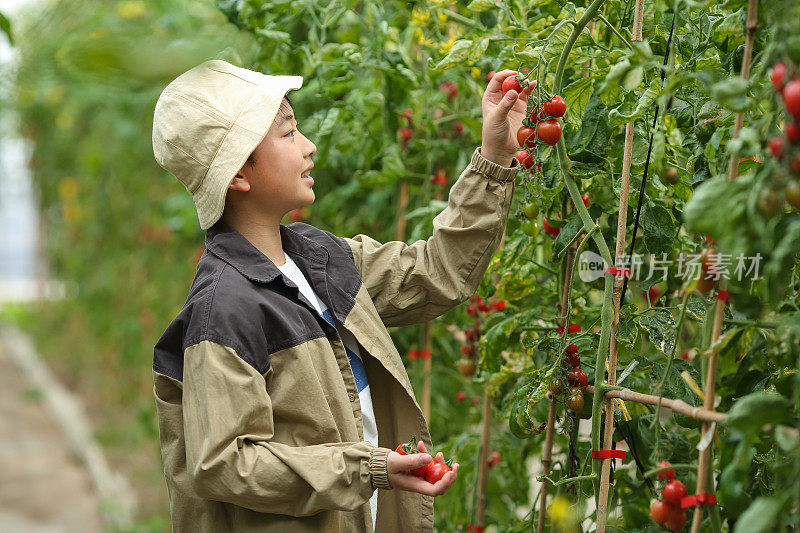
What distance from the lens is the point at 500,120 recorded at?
119 centimetres

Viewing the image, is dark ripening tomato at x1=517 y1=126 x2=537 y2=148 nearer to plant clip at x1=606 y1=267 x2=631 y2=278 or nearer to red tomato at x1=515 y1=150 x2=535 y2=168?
red tomato at x1=515 y1=150 x2=535 y2=168

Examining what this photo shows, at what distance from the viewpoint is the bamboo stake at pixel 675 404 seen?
828mm

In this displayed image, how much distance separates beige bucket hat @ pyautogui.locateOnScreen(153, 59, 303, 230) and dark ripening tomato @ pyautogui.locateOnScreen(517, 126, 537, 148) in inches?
13.7

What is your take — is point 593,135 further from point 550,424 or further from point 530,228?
point 550,424

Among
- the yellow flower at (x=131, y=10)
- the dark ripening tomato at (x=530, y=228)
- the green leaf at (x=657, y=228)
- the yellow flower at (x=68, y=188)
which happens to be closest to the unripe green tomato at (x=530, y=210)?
→ the dark ripening tomato at (x=530, y=228)

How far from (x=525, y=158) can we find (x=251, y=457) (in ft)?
1.81

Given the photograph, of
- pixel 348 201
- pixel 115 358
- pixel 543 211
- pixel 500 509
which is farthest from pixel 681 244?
pixel 115 358

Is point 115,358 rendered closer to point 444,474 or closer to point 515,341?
point 515,341

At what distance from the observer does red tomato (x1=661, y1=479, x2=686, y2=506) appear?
91 cm

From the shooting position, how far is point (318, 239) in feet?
4.41

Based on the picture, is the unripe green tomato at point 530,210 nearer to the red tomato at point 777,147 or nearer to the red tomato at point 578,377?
the red tomato at point 578,377

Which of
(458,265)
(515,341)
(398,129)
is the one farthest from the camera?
(398,129)

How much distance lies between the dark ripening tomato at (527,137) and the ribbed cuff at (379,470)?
446mm

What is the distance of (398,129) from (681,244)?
744 mm
